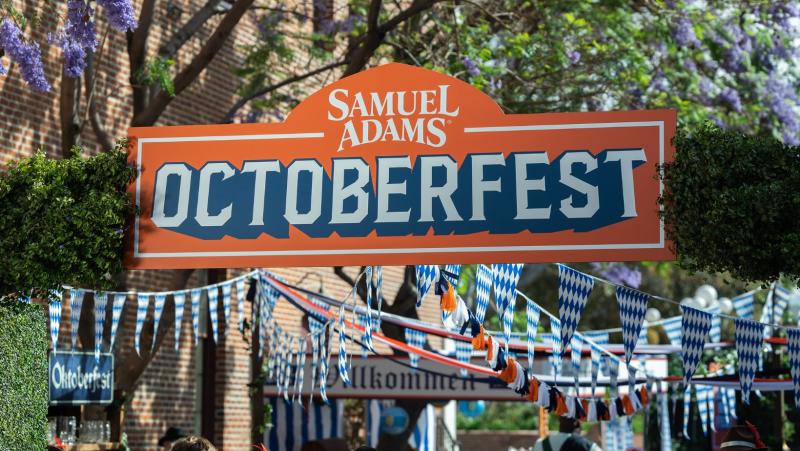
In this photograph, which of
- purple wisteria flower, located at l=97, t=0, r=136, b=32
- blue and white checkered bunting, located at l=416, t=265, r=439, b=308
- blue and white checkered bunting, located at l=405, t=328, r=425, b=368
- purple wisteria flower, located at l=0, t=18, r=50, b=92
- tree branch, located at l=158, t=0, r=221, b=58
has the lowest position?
blue and white checkered bunting, located at l=405, t=328, r=425, b=368

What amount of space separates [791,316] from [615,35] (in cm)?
660

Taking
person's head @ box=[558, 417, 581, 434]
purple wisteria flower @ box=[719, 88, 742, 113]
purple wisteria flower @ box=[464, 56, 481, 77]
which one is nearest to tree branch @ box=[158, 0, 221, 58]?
purple wisteria flower @ box=[464, 56, 481, 77]

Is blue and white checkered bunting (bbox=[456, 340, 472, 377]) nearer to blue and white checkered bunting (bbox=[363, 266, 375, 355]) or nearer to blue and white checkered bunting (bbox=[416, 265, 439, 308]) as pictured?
blue and white checkered bunting (bbox=[363, 266, 375, 355])

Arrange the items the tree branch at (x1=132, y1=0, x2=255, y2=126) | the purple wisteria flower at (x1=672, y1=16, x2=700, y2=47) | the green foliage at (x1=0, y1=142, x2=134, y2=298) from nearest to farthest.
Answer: the green foliage at (x1=0, y1=142, x2=134, y2=298), the tree branch at (x1=132, y1=0, x2=255, y2=126), the purple wisteria flower at (x1=672, y1=16, x2=700, y2=47)

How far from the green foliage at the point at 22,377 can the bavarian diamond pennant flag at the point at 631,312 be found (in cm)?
448

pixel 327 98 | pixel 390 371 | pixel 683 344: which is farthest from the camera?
pixel 390 371

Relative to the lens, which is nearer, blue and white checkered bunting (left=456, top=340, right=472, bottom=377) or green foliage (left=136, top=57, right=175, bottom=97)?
green foliage (left=136, top=57, right=175, bottom=97)

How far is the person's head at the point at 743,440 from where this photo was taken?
397 inches

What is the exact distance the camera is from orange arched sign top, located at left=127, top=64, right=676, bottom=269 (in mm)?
8344

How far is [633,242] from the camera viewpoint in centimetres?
827

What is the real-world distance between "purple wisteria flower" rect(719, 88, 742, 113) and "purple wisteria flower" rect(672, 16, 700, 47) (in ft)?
4.52

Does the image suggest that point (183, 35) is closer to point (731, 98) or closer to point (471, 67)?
point (471, 67)

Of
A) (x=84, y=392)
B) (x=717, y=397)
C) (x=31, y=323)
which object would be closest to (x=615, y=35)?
(x=717, y=397)

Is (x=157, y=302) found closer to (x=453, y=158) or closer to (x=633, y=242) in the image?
(x=453, y=158)
